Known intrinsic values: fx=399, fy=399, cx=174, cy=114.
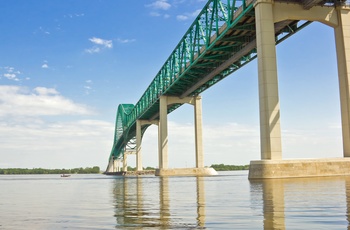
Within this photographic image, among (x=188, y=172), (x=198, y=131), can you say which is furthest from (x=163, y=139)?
(x=188, y=172)

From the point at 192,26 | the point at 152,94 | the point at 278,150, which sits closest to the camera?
the point at 278,150

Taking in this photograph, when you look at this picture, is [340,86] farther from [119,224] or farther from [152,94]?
[152,94]

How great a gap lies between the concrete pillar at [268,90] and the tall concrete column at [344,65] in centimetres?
784

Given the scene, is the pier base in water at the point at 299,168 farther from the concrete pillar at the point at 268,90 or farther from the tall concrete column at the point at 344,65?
the tall concrete column at the point at 344,65

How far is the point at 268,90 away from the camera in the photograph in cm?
3528

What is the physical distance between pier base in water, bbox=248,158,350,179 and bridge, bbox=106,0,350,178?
8cm

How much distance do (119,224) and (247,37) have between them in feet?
155

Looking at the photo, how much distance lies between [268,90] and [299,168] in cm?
740

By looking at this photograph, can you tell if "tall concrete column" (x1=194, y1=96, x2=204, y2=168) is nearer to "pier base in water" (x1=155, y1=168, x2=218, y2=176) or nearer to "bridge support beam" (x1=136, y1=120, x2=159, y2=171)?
"pier base in water" (x1=155, y1=168, x2=218, y2=176)

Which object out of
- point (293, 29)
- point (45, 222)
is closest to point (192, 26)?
point (293, 29)

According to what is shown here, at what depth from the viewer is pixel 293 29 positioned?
46.6 metres

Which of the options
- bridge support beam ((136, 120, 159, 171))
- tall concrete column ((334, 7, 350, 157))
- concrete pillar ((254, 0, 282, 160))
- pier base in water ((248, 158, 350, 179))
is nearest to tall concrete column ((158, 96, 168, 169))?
bridge support beam ((136, 120, 159, 171))

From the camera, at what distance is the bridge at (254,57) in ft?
115

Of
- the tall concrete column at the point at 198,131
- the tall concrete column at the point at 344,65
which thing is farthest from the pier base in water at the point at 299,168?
the tall concrete column at the point at 198,131
